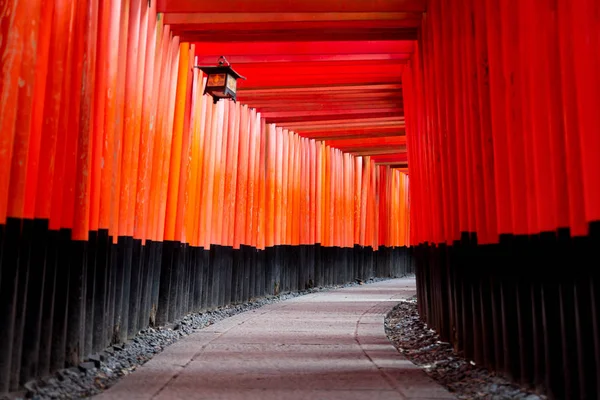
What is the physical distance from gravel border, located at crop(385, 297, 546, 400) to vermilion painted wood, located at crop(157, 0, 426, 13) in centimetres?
384

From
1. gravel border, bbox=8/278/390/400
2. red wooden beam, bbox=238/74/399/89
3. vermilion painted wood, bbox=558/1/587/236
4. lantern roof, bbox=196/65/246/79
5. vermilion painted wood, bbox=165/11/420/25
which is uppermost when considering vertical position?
red wooden beam, bbox=238/74/399/89

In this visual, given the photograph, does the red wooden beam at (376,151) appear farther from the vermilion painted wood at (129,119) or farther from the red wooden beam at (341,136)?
the vermilion painted wood at (129,119)

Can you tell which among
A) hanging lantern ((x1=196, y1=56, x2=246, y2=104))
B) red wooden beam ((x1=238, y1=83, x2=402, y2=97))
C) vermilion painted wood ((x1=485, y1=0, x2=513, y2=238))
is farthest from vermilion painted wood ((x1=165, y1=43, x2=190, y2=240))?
vermilion painted wood ((x1=485, y1=0, x2=513, y2=238))

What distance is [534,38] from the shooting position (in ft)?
13.0

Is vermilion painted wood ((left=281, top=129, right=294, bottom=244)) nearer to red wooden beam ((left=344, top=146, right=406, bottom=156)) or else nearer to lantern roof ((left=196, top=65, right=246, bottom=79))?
red wooden beam ((left=344, top=146, right=406, bottom=156))

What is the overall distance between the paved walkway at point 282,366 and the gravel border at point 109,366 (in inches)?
8.8

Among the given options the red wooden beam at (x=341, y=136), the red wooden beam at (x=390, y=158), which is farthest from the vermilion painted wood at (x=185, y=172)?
the red wooden beam at (x=390, y=158)

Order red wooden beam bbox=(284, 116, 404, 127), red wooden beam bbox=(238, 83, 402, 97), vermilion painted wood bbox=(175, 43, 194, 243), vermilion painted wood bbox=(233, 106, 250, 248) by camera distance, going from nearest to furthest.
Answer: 1. vermilion painted wood bbox=(175, 43, 194, 243)
2. red wooden beam bbox=(238, 83, 402, 97)
3. vermilion painted wood bbox=(233, 106, 250, 248)
4. red wooden beam bbox=(284, 116, 404, 127)

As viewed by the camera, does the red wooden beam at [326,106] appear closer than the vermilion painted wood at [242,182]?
No

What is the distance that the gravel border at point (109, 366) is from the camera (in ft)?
14.3

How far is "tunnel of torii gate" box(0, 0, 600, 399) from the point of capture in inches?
147

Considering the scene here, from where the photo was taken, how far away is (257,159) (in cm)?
1259

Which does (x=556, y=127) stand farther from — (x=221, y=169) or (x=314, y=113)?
(x=314, y=113)

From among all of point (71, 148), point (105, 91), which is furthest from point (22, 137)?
point (105, 91)
